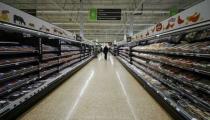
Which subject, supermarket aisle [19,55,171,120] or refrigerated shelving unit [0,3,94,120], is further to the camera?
supermarket aisle [19,55,171,120]

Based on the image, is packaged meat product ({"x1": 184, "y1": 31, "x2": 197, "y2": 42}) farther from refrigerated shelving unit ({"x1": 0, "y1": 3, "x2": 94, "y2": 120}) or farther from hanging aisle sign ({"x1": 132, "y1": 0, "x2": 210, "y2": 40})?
refrigerated shelving unit ({"x1": 0, "y1": 3, "x2": 94, "y2": 120})

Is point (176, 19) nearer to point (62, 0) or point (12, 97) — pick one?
point (12, 97)

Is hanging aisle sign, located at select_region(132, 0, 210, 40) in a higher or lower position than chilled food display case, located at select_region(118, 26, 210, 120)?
higher

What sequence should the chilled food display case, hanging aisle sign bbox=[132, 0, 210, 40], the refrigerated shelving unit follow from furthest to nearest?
the refrigerated shelving unit → hanging aisle sign bbox=[132, 0, 210, 40] → the chilled food display case

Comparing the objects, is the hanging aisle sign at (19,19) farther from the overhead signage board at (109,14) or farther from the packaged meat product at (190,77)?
the overhead signage board at (109,14)

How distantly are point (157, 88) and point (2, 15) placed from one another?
147 inches

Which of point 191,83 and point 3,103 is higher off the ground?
point 191,83

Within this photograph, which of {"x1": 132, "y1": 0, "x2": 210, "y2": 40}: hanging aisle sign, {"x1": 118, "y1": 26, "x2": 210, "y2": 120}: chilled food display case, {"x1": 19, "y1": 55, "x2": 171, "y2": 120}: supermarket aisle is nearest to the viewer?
{"x1": 118, "y1": 26, "x2": 210, "y2": 120}: chilled food display case

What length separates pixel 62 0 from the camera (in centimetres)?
1419

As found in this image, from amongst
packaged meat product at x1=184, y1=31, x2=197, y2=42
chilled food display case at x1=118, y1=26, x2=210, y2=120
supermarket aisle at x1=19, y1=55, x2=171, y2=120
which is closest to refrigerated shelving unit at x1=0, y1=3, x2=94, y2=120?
supermarket aisle at x1=19, y1=55, x2=171, y2=120

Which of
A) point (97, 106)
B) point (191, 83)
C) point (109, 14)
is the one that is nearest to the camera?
point (191, 83)

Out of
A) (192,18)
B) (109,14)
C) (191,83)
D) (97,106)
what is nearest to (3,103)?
(97,106)

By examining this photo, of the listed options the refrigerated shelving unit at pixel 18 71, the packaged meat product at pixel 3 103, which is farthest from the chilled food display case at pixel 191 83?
the packaged meat product at pixel 3 103

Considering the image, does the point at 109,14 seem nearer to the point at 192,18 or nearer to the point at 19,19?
the point at 19,19
